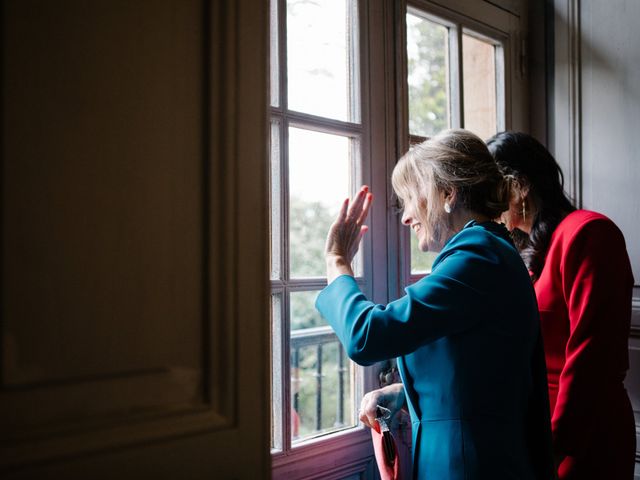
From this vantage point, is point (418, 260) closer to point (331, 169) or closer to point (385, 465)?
point (331, 169)

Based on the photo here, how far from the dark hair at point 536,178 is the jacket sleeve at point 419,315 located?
20.0 inches

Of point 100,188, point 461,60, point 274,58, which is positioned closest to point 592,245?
point 461,60

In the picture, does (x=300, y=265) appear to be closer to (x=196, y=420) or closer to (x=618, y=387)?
(x=196, y=420)

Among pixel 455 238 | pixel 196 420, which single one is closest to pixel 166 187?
pixel 196 420

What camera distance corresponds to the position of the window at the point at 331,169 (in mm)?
1254

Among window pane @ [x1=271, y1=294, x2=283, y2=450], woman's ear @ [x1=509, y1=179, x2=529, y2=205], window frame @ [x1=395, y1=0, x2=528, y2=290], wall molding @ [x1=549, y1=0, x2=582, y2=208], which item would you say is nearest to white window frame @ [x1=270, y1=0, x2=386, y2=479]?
window pane @ [x1=271, y1=294, x2=283, y2=450]

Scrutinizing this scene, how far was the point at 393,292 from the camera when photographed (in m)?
1.48

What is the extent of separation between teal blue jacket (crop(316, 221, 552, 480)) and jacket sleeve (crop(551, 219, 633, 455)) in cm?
25

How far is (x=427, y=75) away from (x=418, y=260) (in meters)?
0.53

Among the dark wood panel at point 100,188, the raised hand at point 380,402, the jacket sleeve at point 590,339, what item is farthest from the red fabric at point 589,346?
the dark wood panel at point 100,188

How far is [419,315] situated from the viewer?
998 millimetres

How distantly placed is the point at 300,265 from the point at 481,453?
538 millimetres

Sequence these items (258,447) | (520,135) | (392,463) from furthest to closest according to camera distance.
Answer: (520,135), (392,463), (258,447)

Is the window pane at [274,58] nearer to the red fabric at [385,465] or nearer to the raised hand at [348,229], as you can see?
the raised hand at [348,229]
